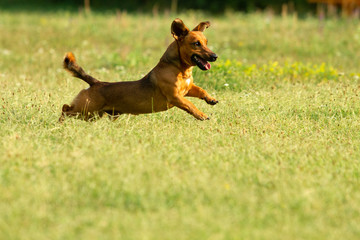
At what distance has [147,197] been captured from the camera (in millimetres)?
3711

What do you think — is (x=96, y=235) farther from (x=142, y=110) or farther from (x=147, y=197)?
(x=142, y=110)

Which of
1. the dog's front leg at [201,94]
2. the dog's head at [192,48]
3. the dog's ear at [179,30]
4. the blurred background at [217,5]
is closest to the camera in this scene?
the dog's head at [192,48]

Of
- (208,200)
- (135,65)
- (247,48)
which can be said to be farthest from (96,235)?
(247,48)

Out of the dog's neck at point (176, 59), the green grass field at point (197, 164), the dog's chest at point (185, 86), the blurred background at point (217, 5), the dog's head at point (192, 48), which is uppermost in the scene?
the dog's head at point (192, 48)

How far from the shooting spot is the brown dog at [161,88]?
5.42m

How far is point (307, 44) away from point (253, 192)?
945 centimetres

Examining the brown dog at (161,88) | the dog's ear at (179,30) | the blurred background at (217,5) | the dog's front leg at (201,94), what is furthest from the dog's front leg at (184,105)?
the blurred background at (217,5)

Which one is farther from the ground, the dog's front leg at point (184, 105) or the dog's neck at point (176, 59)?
the dog's neck at point (176, 59)

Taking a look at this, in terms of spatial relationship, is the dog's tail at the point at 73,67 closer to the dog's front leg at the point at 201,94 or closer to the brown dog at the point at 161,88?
the brown dog at the point at 161,88

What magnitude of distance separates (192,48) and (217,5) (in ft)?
64.3

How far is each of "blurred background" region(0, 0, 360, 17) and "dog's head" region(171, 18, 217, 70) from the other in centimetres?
1427

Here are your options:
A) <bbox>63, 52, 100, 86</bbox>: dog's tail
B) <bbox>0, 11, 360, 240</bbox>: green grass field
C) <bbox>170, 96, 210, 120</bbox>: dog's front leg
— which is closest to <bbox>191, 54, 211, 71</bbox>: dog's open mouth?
<bbox>170, 96, 210, 120</bbox>: dog's front leg

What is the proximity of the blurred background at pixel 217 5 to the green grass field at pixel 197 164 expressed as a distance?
42.0 feet

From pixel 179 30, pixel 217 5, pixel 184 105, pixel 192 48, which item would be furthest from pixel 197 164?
pixel 217 5
